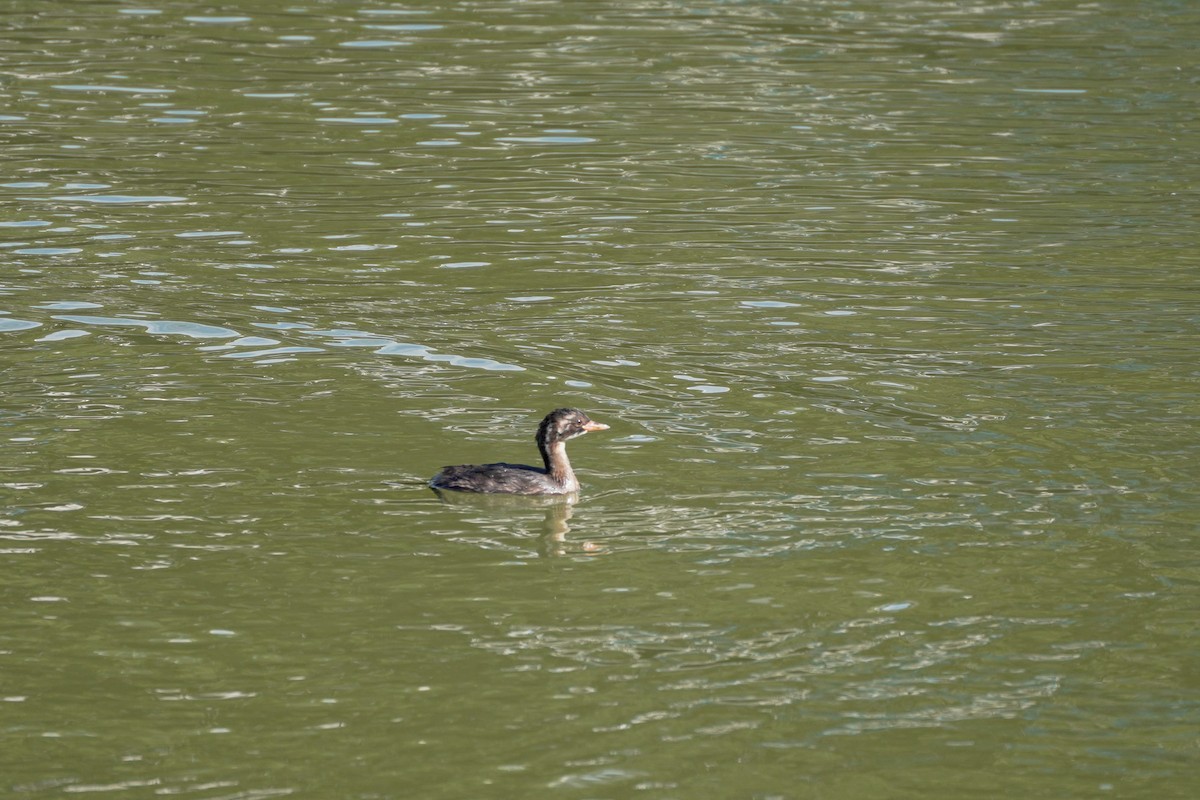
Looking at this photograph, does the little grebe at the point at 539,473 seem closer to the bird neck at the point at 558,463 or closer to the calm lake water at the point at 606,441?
the bird neck at the point at 558,463

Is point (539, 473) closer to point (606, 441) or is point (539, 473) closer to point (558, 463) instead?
point (558, 463)

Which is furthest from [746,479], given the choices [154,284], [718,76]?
[718,76]

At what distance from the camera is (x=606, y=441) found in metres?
16.0

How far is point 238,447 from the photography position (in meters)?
15.3

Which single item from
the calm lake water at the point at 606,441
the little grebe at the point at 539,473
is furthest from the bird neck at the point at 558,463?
the calm lake water at the point at 606,441

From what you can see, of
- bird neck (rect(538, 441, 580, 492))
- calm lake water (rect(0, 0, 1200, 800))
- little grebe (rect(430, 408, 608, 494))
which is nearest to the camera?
calm lake water (rect(0, 0, 1200, 800))

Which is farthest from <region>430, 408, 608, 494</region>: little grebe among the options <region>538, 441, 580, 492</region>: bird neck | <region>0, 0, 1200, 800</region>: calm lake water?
<region>0, 0, 1200, 800</region>: calm lake water

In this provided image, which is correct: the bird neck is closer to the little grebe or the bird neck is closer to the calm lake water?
the little grebe

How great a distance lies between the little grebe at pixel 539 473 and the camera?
14227 millimetres

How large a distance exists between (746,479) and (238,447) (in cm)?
399

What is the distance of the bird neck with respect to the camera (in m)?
14.5

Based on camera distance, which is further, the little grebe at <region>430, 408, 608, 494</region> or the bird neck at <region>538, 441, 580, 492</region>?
the bird neck at <region>538, 441, 580, 492</region>

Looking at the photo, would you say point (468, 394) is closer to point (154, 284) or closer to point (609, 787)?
point (154, 284)

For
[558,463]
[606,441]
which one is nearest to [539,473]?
[558,463]
